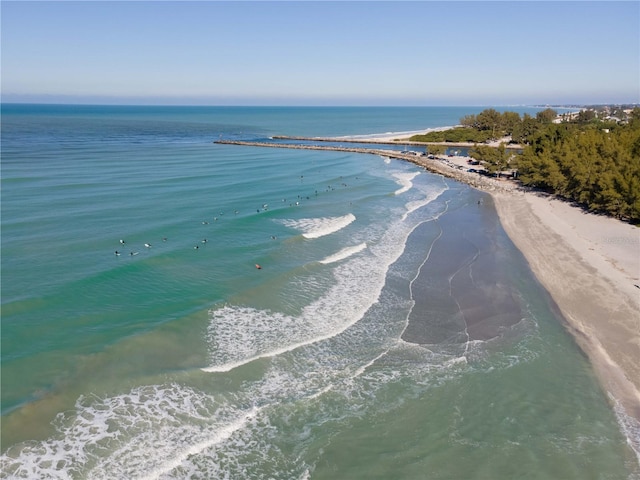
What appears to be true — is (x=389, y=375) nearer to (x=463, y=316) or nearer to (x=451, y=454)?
(x=451, y=454)

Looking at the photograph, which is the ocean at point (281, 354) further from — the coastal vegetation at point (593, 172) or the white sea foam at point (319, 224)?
the coastal vegetation at point (593, 172)

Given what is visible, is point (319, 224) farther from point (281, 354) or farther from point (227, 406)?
point (227, 406)

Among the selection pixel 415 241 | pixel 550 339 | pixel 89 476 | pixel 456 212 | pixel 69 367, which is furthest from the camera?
pixel 456 212

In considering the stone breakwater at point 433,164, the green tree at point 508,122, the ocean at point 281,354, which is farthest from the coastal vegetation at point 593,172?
the green tree at point 508,122

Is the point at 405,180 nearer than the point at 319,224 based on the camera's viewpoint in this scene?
No

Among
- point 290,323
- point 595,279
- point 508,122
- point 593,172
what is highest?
point 508,122

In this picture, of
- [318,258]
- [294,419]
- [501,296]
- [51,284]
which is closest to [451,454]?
[294,419]

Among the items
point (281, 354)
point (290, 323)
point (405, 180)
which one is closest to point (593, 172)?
point (405, 180)
